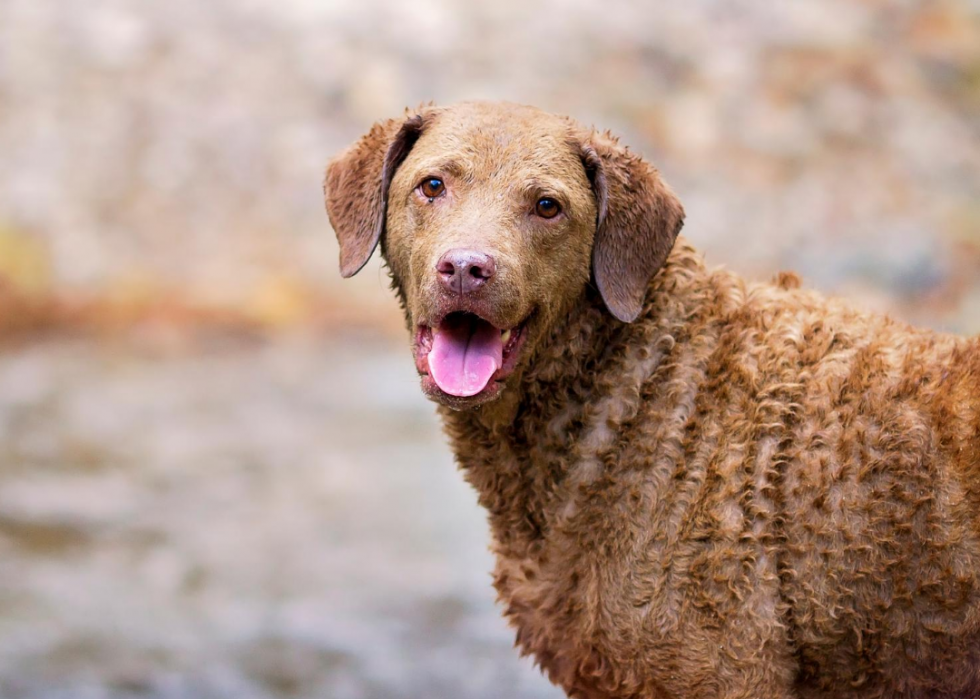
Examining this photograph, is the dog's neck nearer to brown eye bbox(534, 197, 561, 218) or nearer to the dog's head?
the dog's head

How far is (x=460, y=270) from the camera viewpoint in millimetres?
3393

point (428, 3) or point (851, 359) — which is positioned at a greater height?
point (428, 3)

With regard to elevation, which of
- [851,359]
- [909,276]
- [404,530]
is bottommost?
[851,359]

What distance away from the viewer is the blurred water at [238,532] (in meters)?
6.62

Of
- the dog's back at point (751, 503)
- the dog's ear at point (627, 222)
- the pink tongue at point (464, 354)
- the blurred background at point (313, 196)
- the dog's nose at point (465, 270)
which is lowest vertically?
the dog's back at point (751, 503)

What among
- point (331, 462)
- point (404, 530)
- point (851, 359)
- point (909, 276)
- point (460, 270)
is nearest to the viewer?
point (460, 270)

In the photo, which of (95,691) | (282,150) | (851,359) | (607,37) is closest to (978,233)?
(607,37)

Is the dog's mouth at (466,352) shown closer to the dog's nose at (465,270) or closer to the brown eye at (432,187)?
the dog's nose at (465,270)

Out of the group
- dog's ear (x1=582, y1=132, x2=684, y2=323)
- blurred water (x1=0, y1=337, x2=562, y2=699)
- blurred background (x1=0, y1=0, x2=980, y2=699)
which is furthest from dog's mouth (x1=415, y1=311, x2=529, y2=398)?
blurred background (x1=0, y1=0, x2=980, y2=699)

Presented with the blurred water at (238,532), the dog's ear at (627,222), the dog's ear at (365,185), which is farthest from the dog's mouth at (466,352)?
the blurred water at (238,532)

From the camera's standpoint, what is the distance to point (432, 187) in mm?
3779

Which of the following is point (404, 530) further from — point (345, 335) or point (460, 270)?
point (460, 270)

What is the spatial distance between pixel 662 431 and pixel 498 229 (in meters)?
0.82

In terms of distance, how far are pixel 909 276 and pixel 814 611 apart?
7.42 m
